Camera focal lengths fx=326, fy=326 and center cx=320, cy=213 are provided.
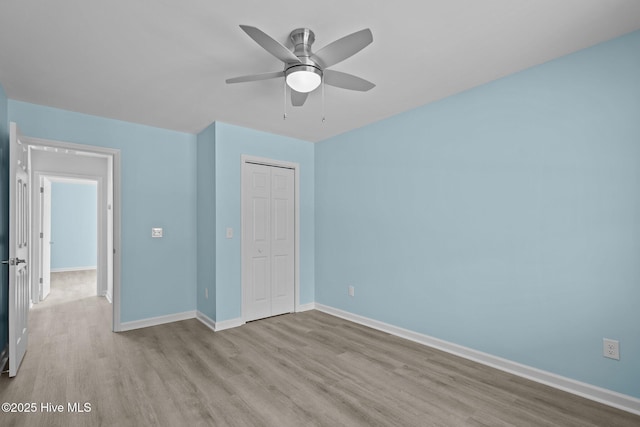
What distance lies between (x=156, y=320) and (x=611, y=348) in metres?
4.49

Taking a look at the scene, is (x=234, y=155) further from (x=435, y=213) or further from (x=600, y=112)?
(x=600, y=112)

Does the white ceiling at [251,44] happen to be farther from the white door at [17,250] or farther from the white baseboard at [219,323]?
the white baseboard at [219,323]

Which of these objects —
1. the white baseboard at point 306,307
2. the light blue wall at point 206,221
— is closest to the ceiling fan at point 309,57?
the light blue wall at point 206,221

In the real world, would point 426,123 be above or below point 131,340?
above

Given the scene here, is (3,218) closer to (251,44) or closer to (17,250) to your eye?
(17,250)

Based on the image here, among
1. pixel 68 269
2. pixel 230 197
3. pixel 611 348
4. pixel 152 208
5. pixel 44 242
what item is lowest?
pixel 68 269

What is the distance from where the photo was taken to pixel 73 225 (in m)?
8.88

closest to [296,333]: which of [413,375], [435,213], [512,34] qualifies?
[413,375]

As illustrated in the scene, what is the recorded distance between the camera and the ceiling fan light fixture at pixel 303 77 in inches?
85.2

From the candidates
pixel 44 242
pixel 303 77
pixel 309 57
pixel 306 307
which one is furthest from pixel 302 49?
pixel 44 242

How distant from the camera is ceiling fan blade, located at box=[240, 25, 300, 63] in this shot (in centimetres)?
177

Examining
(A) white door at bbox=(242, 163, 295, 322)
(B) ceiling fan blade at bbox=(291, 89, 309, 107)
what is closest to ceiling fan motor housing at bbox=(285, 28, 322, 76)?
(B) ceiling fan blade at bbox=(291, 89, 309, 107)

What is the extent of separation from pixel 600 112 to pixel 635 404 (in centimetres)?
200

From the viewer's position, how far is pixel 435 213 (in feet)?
11.1
